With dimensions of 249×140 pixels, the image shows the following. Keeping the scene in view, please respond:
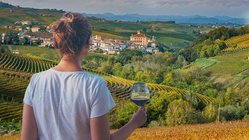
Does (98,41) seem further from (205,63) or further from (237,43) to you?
(205,63)

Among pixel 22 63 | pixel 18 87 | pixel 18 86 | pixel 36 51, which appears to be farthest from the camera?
pixel 36 51

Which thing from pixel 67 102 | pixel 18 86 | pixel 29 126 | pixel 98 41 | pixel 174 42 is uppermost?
pixel 67 102

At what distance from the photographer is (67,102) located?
1870mm

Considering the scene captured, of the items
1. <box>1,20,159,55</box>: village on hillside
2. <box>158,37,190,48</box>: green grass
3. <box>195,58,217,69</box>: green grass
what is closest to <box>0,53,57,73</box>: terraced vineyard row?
<box>195,58,217,69</box>: green grass

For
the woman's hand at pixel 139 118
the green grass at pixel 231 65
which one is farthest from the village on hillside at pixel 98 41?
the woman's hand at pixel 139 118

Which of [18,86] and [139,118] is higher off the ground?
[139,118]

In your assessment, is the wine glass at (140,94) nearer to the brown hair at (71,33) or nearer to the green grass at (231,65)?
the brown hair at (71,33)

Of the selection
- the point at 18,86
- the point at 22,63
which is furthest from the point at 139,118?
the point at 22,63

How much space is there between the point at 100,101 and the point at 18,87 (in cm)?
4256

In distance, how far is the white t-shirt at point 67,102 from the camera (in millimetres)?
1844

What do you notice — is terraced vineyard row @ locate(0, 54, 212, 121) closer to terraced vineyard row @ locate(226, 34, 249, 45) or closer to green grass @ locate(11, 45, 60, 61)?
green grass @ locate(11, 45, 60, 61)

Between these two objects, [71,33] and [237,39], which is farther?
[237,39]

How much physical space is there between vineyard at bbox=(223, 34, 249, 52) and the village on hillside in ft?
84.8

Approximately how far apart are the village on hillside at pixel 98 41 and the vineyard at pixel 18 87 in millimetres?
→ 28330
